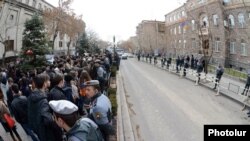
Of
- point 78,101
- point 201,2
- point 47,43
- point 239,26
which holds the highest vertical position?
point 201,2

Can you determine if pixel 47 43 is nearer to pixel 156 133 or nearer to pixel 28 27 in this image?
pixel 28 27

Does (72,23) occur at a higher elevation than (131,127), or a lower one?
higher

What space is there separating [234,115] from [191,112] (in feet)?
5.85

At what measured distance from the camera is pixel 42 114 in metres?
5.43

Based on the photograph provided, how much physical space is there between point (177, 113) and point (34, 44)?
626 inches

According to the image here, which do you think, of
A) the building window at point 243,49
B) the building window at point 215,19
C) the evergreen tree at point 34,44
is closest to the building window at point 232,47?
the building window at point 243,49

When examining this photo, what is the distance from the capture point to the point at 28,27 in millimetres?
25922

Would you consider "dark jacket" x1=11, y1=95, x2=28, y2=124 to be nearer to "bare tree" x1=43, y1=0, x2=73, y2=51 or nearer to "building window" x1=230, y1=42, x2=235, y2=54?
"bare tree" x1=43, y1=0, x2=73, y2=51

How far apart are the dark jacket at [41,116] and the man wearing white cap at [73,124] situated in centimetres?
167

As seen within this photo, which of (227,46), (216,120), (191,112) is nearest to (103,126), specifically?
(216,120)

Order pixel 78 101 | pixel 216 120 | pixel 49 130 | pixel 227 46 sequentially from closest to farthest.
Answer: pixel 49 130 → pixel 78 101 → pixel 216 120 → pixel 227 46

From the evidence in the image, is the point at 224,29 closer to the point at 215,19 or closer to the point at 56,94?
the point at 215,19

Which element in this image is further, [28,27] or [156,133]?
[28,27]

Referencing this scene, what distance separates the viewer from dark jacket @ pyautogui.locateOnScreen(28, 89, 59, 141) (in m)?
5.32
